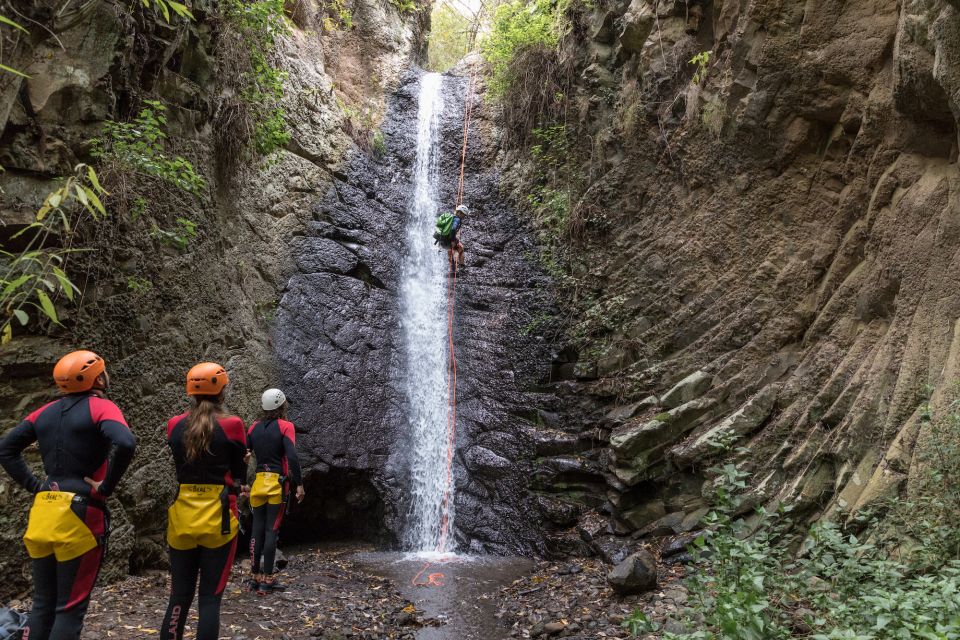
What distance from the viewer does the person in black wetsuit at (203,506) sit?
3.33 m

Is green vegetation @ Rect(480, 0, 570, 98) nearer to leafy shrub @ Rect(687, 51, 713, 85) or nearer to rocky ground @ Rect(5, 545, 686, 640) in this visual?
leafy shrub @ Rect(687, 51, 713, 85)

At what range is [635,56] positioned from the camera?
828 cm

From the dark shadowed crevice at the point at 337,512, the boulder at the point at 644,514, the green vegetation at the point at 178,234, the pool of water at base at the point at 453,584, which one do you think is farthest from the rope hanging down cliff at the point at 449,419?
the green vegetation at the point at 178,234

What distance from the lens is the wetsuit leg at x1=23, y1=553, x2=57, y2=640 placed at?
9.71ft

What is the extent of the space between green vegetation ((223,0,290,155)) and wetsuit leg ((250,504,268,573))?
5.06 m

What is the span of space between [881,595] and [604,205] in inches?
251

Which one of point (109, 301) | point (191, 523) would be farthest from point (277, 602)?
point (109, 301)

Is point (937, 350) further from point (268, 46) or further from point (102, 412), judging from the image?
point (268, 46)

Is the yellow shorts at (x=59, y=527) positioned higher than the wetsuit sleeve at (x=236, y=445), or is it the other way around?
the wetsuit sleeve at (x=236, y=445)

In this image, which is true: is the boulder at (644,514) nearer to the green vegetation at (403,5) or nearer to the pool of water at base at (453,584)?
the pool of water at base at (453,584)

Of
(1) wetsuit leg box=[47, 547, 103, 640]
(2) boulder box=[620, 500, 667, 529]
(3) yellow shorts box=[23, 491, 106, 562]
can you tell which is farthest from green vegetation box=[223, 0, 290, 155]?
(2) boulder box=[620, 500, 667, 529]

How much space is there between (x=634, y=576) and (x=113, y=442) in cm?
410

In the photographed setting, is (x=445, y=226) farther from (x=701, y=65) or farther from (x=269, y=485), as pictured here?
(x=269, y=485)

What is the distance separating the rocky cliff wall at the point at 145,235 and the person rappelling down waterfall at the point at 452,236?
2167 mm
